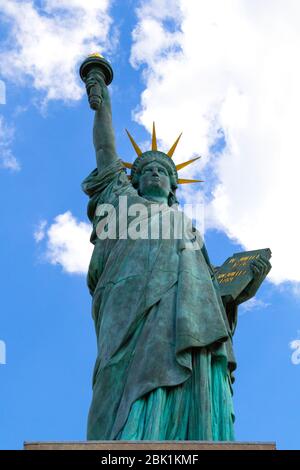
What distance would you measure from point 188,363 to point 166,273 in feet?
4.04

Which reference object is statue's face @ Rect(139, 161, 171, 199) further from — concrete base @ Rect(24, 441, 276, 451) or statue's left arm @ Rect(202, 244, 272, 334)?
concrete base @ Rect(24, 441, 276, 451)

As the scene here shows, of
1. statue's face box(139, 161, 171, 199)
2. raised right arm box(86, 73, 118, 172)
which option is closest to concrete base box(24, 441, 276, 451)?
statue's face box(139, 161, 171, 199)

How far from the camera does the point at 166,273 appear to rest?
9.70m

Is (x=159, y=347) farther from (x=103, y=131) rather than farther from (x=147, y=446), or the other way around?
(x=103, y=131)

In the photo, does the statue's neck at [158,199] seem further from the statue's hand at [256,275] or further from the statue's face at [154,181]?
the statue's hand at [256,275]

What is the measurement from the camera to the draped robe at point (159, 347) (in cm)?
843

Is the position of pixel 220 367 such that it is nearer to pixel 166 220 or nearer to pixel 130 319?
pixel 130 319

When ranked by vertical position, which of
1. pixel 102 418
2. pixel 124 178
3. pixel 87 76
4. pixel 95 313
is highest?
pixel 87 76

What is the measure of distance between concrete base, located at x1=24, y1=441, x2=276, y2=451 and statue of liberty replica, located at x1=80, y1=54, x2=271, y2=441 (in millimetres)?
1098

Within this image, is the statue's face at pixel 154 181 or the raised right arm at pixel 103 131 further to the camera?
the raised right arm at pixel 103 131
